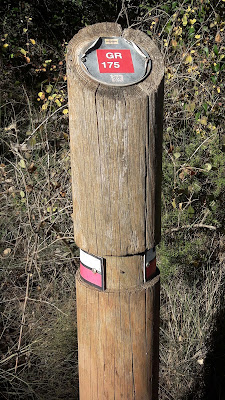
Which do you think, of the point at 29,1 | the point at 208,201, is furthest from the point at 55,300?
the point at 29,1

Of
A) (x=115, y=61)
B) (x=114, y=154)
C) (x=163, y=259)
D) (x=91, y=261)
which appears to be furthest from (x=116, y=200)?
(x=163, y=259)

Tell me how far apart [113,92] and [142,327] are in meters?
0.74

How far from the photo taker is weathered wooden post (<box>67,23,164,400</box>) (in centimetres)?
116

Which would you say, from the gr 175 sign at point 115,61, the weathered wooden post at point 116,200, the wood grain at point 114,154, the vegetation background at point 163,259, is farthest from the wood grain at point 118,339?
the vegetation background at point 163,259

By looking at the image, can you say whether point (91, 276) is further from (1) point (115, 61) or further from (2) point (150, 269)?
(1) point (115, 61)

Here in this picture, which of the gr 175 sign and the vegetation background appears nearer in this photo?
the gr 175 sign

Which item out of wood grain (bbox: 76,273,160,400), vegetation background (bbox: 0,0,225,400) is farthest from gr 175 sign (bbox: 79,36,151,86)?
vegetation background (bbox: 0,0,225,400)

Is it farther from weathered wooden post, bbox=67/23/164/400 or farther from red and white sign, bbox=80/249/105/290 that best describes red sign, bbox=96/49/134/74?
red and white sign, bbox=80/249/105/290

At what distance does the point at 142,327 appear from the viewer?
1389 millimetres

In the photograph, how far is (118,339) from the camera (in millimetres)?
1365

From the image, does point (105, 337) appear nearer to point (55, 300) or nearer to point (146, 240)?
point (146, 240)

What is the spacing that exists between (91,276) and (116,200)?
11.6 inches

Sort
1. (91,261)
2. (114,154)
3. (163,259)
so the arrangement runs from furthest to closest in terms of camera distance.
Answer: (163,259) → (91,261) → (114,154)

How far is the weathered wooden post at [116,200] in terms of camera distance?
3.81 feet
